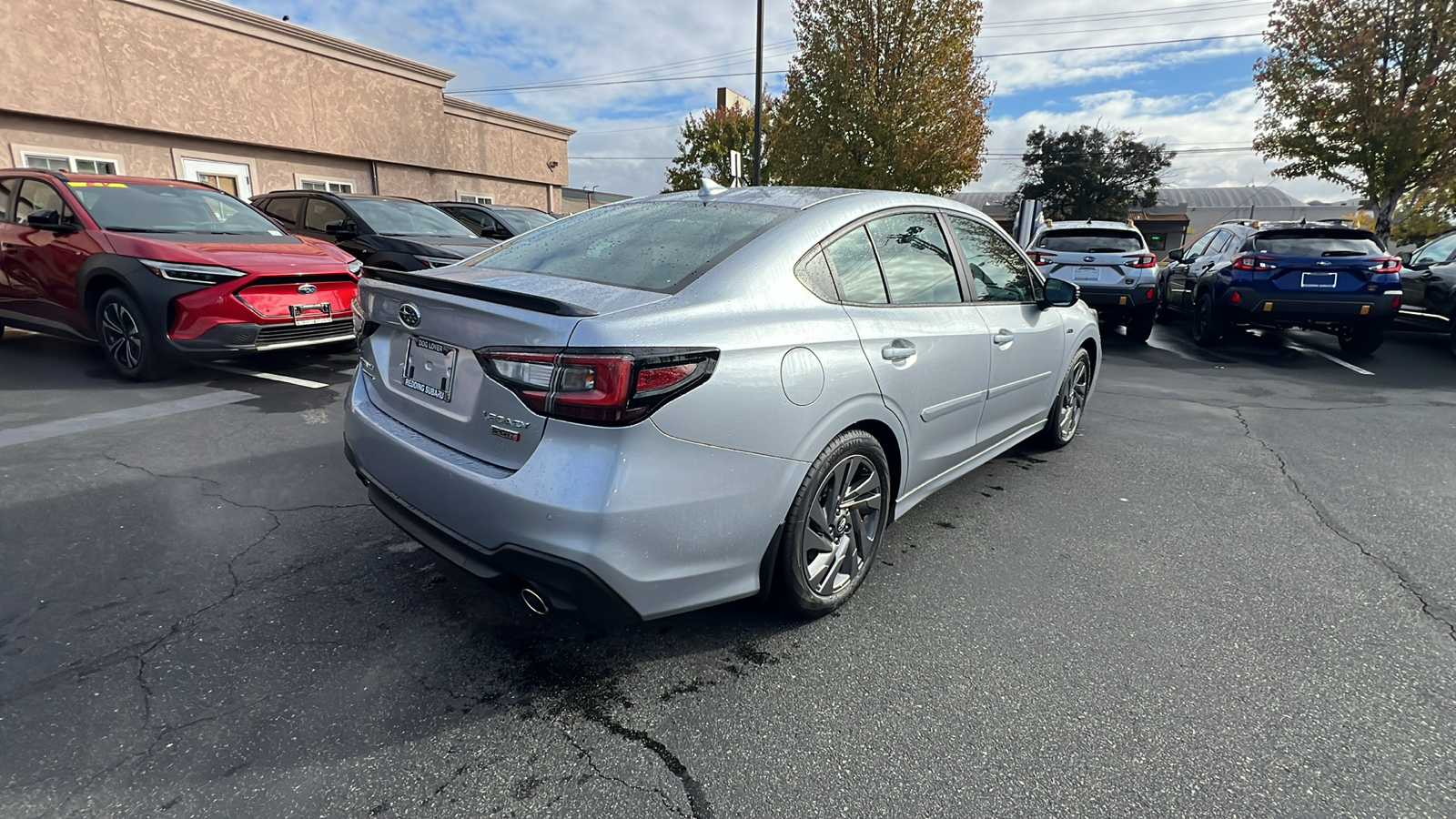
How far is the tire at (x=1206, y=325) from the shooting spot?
9.48 meters

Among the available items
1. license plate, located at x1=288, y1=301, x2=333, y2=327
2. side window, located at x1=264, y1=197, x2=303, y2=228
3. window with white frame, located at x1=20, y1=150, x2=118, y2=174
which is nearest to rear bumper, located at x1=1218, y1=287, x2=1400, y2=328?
license plate, located at x1=288, y1=301, x2=333, y2=327

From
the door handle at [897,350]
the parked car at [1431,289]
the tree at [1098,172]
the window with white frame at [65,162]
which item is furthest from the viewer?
the tree at [1098,172]

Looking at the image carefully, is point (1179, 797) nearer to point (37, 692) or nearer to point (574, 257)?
point (574, 257)

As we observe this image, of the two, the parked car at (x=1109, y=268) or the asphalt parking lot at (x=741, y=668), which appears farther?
the parked car at (x=1109, y=268)

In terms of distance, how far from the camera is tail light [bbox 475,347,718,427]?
1.95 meters

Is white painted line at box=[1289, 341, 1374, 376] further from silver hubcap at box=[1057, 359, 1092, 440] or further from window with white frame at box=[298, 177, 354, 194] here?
window with white frame at box=[298, 177, 354, 194]

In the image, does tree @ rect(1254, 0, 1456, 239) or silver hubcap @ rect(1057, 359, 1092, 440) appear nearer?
silver hubcap @ rect(1057, 359, 1092, 440)

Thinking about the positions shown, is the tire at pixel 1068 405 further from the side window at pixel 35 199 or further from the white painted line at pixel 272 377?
the side window at pixel 35 199

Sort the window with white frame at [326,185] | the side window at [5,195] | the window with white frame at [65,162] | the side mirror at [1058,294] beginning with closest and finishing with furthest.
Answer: the side mirror at [1058,294] < the side window at [5,195] < the window with white frame at [65,162] < the window with white frame at [326,185]

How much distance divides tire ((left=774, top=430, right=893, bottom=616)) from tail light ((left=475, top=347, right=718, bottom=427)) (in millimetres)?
661

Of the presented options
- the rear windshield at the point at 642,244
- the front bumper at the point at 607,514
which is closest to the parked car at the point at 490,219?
the rear windshield at the point at 642,244

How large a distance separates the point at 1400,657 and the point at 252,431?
598cm

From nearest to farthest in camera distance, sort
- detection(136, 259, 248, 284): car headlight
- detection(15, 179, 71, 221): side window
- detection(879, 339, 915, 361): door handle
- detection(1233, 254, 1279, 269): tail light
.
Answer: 1. detection(879, 339, 915, 361): door handle
2. detection(136, 259, 248, 284): car headlight
3. detection(15, 179, 71, 221): side window
4. detection(1233, 254, 1279, 269): tail light

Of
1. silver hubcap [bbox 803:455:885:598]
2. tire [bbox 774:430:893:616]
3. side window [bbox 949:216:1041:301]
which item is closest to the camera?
tire [bbox 774:430:893:616]
